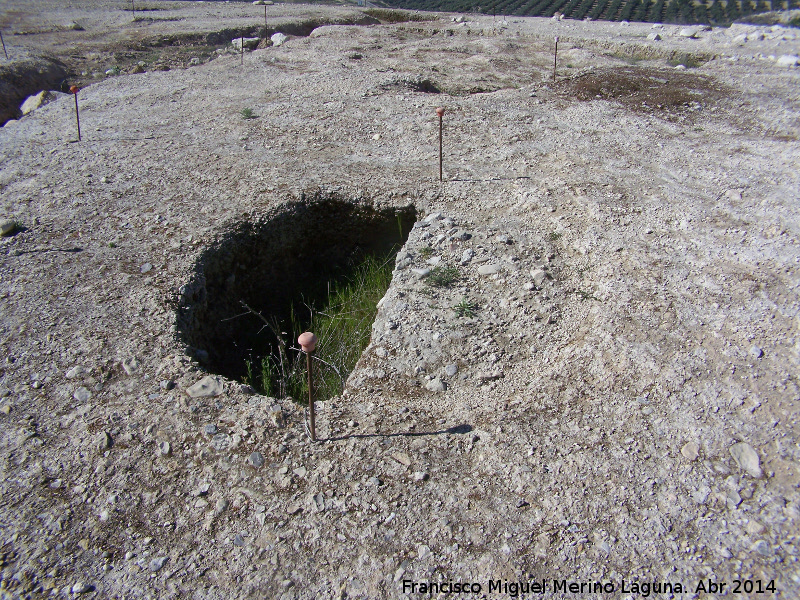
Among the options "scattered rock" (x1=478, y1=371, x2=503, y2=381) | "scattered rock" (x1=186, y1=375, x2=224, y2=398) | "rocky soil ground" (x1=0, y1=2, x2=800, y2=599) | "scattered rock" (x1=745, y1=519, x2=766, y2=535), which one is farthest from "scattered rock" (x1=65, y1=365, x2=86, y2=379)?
"scattered rock" (x1=745, y1=519, x2=766, y2=535)

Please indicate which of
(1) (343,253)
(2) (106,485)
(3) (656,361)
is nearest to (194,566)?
(2) (106,485)

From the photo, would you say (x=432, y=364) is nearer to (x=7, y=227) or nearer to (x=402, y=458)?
(x=402, y=458)

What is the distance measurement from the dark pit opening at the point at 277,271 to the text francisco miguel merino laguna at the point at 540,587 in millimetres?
2056

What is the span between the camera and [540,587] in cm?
252

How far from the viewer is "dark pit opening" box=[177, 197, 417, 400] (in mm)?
4715

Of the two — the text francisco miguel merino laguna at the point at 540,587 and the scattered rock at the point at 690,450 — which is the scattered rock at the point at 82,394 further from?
the scattered rock at the point at 690,450

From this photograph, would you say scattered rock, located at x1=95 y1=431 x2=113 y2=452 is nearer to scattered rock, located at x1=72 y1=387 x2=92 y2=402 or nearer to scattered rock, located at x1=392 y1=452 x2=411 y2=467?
scattered rock, located at x1=72 y1=387 x2=92 y2=402

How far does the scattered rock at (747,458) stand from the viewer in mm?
2990

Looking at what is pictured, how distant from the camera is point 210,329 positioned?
15.5ft

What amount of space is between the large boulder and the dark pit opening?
6484 mm

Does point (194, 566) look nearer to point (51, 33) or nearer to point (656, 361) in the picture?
point (656, 361)

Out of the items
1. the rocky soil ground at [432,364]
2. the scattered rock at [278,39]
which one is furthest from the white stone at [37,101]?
the scattered rock at [278,39]

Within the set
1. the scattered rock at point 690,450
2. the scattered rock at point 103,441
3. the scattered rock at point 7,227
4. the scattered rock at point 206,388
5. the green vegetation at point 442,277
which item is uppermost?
the scattered rock at point 7,227

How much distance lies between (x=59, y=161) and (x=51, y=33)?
925 cm
